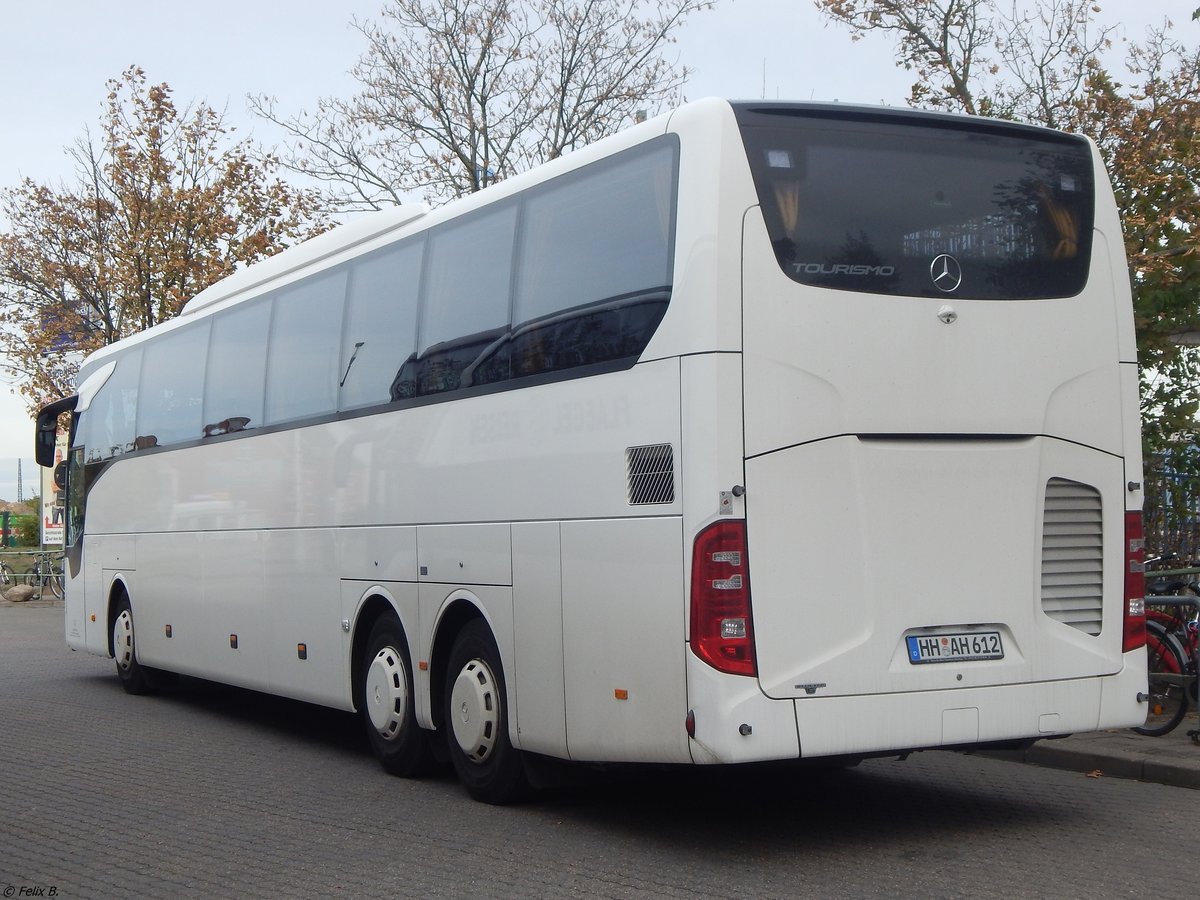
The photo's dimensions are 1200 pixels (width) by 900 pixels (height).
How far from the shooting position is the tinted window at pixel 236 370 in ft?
42.7

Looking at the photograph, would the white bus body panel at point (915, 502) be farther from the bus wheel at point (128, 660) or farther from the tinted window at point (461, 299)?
the bus wheel at point (128, 660)

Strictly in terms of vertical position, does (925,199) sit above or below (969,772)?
above

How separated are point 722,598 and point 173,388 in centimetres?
940

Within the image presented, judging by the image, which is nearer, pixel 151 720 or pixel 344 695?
pixel 344 695

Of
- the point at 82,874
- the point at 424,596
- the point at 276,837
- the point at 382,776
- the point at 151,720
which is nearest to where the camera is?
the point at 82,874

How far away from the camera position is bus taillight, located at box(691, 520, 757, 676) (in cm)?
711

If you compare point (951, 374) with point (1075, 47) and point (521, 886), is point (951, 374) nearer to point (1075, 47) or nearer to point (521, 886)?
point (521, 886)

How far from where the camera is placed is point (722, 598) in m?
7.13

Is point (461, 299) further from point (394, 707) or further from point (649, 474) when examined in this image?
point (394, 707)

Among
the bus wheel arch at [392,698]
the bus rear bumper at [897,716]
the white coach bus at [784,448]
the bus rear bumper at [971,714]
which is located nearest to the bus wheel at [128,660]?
the bus wheel arch at [392,698]

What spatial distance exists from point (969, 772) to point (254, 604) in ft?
19.9

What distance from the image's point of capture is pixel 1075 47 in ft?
75.5

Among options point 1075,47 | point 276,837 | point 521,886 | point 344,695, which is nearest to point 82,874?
point 276,837

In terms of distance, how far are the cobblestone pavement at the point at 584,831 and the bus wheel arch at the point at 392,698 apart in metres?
0.19
